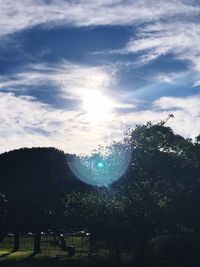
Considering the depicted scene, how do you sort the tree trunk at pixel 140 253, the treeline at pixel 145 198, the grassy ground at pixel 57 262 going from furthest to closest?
the grassy ground at pixel 57 262 < the tree trunk at pixel 140 253 < the treeline at pixel 145 198

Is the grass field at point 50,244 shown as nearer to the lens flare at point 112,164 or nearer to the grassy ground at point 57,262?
the grassy ground at point 57,262

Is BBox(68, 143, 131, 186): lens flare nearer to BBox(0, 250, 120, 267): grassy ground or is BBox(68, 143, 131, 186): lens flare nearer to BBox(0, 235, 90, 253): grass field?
BBox(0, 250, 120, 267): grassy ground

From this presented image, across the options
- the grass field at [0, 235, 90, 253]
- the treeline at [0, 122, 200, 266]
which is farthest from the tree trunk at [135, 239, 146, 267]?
the grass field at [0, 235, 90, 253]

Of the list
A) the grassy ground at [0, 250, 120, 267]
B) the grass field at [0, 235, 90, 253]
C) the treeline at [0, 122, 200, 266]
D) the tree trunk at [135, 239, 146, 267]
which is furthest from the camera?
the grass field at [0, 235, 90, 253]

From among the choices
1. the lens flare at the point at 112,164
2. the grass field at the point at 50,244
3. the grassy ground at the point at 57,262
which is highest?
the lens flare at the point at 112,164

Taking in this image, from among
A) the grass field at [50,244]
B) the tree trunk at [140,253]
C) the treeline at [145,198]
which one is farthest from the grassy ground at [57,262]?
the grass field at [50,244]

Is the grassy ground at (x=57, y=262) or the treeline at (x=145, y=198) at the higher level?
the treeline at (x=145, y=198)

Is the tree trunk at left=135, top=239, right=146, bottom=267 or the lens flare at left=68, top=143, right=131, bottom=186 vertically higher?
the lens flare at left=68, top=143, right=131, bottom=186

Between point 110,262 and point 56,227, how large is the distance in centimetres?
1993

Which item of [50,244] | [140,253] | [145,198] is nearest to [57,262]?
[140,253]

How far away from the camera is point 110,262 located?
41000 mm

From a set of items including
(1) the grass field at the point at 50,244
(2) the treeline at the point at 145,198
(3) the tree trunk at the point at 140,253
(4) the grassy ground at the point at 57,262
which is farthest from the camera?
(1) the grass field at the point at 50,244

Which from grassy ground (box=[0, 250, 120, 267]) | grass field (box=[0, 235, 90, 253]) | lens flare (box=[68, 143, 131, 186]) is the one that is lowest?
grassy ground (box=[0, 250, 120, 267])

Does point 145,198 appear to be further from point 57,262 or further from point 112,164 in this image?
point 57,262
